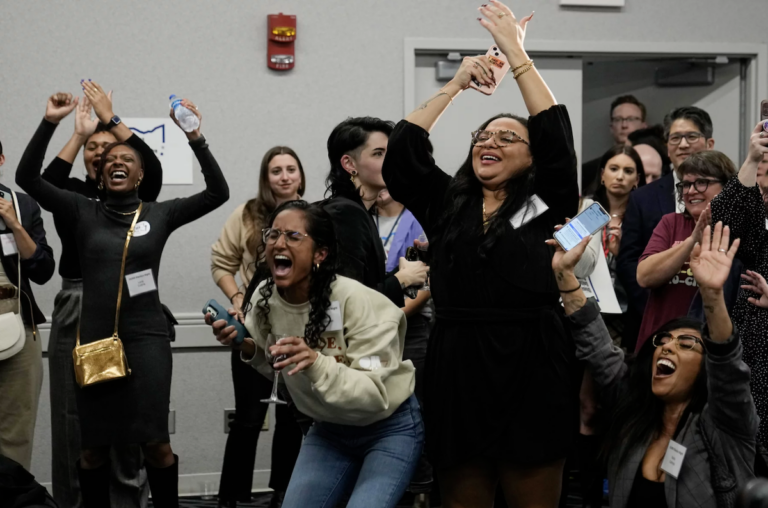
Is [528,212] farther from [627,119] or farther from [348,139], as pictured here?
[627,119]

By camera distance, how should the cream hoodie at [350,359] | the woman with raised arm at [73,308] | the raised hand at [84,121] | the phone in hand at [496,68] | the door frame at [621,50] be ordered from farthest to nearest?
1. the door frame at [621,50]
2. the raised hand at [84,121]
3. the woman with raised arm at [73,308]
4. the phone in hand at [496,68]
5. the cream hoodie at [350,359]

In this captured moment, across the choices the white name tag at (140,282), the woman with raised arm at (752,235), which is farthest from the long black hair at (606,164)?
the white name tag at (140,282)

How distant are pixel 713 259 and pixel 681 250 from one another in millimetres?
904

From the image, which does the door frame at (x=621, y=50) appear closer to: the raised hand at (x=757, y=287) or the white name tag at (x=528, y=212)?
the raised hand at (x=757, y=287)

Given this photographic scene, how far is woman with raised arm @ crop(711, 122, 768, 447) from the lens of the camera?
9.89 feet

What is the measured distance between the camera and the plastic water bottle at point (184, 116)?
3.58 metres

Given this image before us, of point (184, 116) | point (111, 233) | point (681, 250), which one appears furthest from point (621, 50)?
point (111, 233)

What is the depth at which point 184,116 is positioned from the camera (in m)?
3.59

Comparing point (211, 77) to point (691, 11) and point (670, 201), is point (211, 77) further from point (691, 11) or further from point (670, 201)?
point (691, 11)

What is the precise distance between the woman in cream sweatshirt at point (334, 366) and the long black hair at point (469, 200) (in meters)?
0.28

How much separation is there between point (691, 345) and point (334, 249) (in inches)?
44.1

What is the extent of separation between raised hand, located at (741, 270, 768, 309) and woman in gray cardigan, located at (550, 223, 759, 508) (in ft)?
0.99

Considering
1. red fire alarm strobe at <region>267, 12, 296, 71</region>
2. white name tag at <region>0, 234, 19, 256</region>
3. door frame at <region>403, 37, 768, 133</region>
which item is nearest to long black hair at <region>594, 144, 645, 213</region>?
door frame at <region>403, 37, 768, 133</region>

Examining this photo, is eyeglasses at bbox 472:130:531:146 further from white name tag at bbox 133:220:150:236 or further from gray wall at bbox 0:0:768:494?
gray wall at bbox 0:0:768:494
